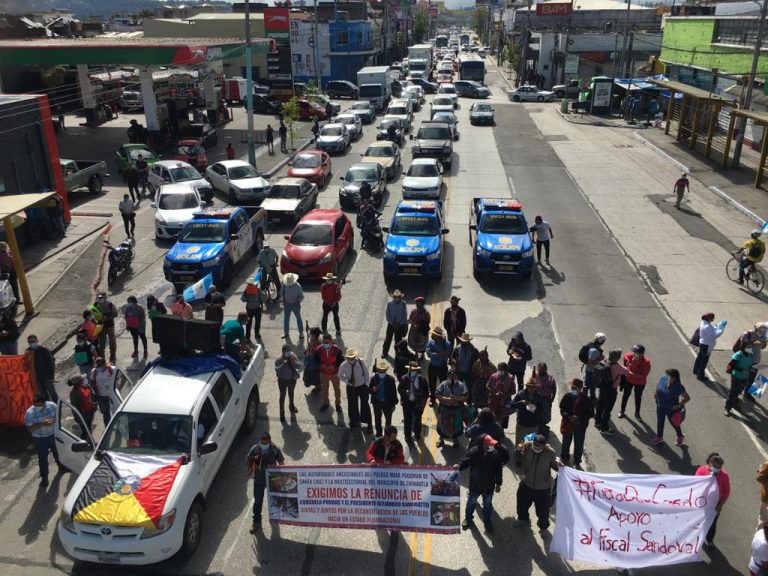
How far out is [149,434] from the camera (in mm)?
9133

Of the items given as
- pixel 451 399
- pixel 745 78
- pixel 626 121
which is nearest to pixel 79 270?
pixel 451 399

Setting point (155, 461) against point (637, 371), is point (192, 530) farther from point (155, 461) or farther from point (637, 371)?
point (637, 371)

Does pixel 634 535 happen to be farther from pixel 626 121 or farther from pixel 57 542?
pixel 626 121

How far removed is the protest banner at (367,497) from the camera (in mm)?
8445

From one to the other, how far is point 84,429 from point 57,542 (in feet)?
6.47

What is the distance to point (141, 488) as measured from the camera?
328 inches

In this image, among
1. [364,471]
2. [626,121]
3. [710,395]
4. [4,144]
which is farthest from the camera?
[626,121]

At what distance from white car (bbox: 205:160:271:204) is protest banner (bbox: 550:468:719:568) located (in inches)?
812

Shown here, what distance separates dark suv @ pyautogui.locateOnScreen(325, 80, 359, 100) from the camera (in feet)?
205

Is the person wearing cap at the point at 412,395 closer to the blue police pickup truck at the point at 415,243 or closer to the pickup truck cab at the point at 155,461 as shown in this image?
the pickup truck cab at the point at 155,461

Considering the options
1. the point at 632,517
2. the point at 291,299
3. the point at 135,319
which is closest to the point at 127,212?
the point at 135,319

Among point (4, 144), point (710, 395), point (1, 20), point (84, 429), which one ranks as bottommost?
point (710, 395)

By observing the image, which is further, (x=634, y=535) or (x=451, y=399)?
(x=451, y=399)

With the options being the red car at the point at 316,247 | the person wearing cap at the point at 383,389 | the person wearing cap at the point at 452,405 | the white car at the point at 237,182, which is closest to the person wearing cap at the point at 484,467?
the person wearing cap at the point at 452,405
